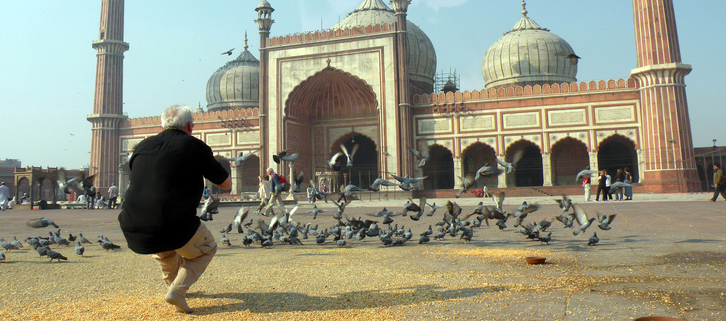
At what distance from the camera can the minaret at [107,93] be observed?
1158 inches

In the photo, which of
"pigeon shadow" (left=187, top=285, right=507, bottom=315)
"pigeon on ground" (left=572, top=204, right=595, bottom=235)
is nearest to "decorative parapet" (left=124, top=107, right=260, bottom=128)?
"pigeon on ground" (left=572, top=204, right=595, bottom=235)

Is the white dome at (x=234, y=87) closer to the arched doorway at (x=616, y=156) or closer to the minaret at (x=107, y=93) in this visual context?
the minaret at (x=107, y=93)

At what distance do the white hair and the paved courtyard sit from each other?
0.91m

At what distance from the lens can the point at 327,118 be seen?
2841 centimetres

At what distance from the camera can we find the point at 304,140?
28.1m

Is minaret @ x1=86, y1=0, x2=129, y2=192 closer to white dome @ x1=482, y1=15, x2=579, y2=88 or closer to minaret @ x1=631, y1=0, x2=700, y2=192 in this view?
white dome @ x1=482, y1=15, x2=579, y2=88

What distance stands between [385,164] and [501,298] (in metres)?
21.7

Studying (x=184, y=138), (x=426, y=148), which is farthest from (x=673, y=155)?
(x=184, y=138)

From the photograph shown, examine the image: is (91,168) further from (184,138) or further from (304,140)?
(184,138)

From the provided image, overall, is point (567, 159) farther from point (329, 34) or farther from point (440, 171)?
point (329, 34)

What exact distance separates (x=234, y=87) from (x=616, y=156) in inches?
888

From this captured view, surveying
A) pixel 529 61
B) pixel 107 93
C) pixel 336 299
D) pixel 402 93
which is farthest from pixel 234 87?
pixel 336 299

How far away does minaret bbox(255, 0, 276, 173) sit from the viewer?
25984 millimetres

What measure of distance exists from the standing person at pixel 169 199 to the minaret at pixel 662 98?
2164 cm
